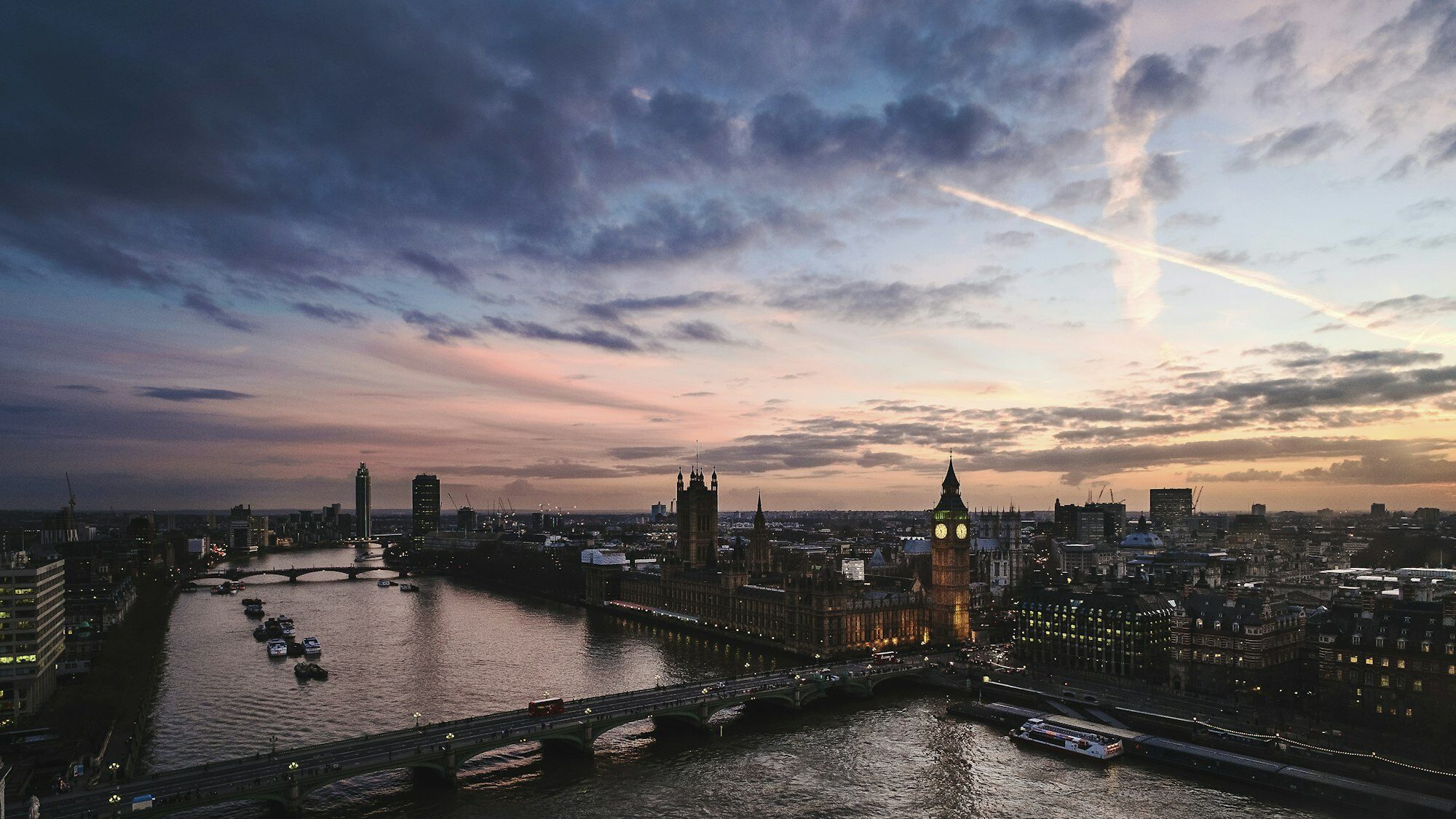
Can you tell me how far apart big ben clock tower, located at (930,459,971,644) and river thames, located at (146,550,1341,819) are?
2935 cm

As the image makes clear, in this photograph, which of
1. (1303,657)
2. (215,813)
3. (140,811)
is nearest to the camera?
(140,811)

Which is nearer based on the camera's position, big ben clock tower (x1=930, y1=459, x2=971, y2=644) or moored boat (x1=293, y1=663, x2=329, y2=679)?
moored boat (x1=293, y1=663, x2=329, y2=679)

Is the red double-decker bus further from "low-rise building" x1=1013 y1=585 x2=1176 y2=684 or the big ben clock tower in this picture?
the big ben clock tower

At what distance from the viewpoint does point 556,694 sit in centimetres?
10375

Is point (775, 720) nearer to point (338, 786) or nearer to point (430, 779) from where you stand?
point (430, 779)

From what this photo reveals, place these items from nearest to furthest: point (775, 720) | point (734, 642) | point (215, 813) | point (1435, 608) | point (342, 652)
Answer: point (215, 813), point (1435, 608), point (775, 720), point (342, 652), point (734, 642)

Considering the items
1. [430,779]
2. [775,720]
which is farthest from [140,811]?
[775,720]

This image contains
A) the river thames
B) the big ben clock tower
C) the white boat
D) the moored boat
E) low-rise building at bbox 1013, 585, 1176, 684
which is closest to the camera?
the river thames

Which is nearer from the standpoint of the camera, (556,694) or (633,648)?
(556,694)

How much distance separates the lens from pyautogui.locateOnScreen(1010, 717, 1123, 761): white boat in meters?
80.6

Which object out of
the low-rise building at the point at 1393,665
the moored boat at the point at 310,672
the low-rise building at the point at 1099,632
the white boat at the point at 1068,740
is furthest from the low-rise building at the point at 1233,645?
the moored boat at the point at 310,672

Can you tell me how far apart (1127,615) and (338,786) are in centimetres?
9358

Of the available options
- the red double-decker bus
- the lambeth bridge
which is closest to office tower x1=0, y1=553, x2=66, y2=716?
the lambeth bridge

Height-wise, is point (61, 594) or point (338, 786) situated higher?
point (61, 594)
